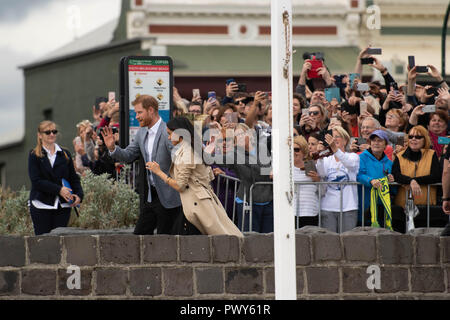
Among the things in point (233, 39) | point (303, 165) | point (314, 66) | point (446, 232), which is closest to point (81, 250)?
point (303, 165)

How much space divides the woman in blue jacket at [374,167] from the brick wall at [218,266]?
0.69 m

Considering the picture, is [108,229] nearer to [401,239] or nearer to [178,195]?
[178,195]

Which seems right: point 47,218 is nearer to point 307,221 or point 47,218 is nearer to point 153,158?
point 153,158

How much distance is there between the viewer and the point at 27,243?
1262 centimetres

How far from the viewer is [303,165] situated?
13.3 meters

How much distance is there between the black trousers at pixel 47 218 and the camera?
13.6 metres

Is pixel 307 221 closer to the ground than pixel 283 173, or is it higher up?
closer to the ground

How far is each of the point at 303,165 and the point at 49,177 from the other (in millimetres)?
2826

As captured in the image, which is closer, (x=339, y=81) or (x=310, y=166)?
(x=310, y=166)

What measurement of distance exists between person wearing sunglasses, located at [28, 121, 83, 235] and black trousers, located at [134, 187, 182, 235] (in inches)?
42.6

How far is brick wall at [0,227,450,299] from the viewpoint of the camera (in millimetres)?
12406

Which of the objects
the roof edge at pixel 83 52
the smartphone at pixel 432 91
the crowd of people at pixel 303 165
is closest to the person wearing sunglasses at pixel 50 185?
the crowd of people at pixel 303 165
